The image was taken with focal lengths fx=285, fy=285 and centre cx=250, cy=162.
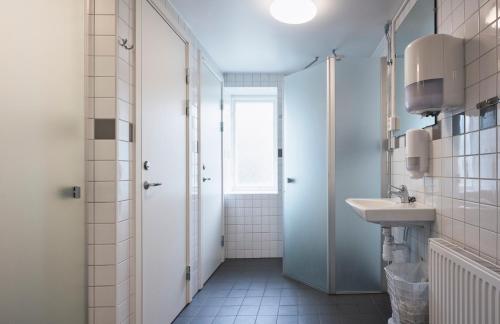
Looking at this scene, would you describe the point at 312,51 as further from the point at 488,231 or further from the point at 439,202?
the point at 488,231

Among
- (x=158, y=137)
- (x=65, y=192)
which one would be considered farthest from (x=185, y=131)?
(x=65, y=192)

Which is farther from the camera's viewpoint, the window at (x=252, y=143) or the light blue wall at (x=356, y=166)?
the window at (x=252, y=143)

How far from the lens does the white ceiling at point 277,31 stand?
205cm

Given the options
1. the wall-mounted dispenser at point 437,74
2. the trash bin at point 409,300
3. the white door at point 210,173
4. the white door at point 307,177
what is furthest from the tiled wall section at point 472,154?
the white door at point 210,173

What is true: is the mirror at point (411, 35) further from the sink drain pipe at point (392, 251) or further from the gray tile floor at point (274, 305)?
the gray tile floor at point (274, 305)

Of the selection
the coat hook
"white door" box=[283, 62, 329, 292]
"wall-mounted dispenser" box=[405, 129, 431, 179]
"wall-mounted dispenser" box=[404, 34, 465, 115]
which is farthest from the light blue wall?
the coat hook

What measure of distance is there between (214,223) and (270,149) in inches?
48.1

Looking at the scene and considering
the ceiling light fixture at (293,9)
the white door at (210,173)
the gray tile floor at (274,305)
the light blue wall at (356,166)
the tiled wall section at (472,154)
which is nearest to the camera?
the tiled wall section at (472,154)

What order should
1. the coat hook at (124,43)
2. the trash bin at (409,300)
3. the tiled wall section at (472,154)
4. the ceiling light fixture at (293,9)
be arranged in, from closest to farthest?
the tiled wall section at (472,154) → the coat hook at (124,43) → the trash bin at (409,300) → the ceiling light fixture at (293,9)

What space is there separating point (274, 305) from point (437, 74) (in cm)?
192

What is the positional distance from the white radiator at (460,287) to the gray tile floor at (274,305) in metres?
0.78

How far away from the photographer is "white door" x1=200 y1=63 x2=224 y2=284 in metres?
2.70

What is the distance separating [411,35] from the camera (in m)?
1.91

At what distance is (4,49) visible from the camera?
96 centimetres
